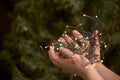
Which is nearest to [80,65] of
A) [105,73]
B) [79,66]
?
[79,66]

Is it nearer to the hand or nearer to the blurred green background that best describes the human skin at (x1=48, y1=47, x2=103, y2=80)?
the hand

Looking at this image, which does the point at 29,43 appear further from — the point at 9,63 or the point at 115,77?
the point at 115,77

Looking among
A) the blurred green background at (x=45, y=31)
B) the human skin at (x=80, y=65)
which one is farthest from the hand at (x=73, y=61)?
the blurred green background at (x=45, y=31)

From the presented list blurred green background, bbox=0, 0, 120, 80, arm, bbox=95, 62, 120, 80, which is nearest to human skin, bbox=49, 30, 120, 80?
arm, bbox=95, 62, 120, 80

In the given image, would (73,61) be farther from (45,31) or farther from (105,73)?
(45,31)

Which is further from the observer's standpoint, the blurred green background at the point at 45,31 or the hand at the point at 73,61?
the blurred green background at the point at 45,31

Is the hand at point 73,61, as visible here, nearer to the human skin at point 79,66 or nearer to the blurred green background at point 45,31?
the human skin at point 79,66

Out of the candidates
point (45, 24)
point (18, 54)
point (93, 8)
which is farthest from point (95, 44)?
point (18, 54)

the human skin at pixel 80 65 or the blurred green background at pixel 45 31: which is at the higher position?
the blurred green background at pixel 45 31

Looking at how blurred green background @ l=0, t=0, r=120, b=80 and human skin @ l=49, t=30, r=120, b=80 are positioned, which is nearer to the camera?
human skin @ l=49, t=30, r=120, b=80
